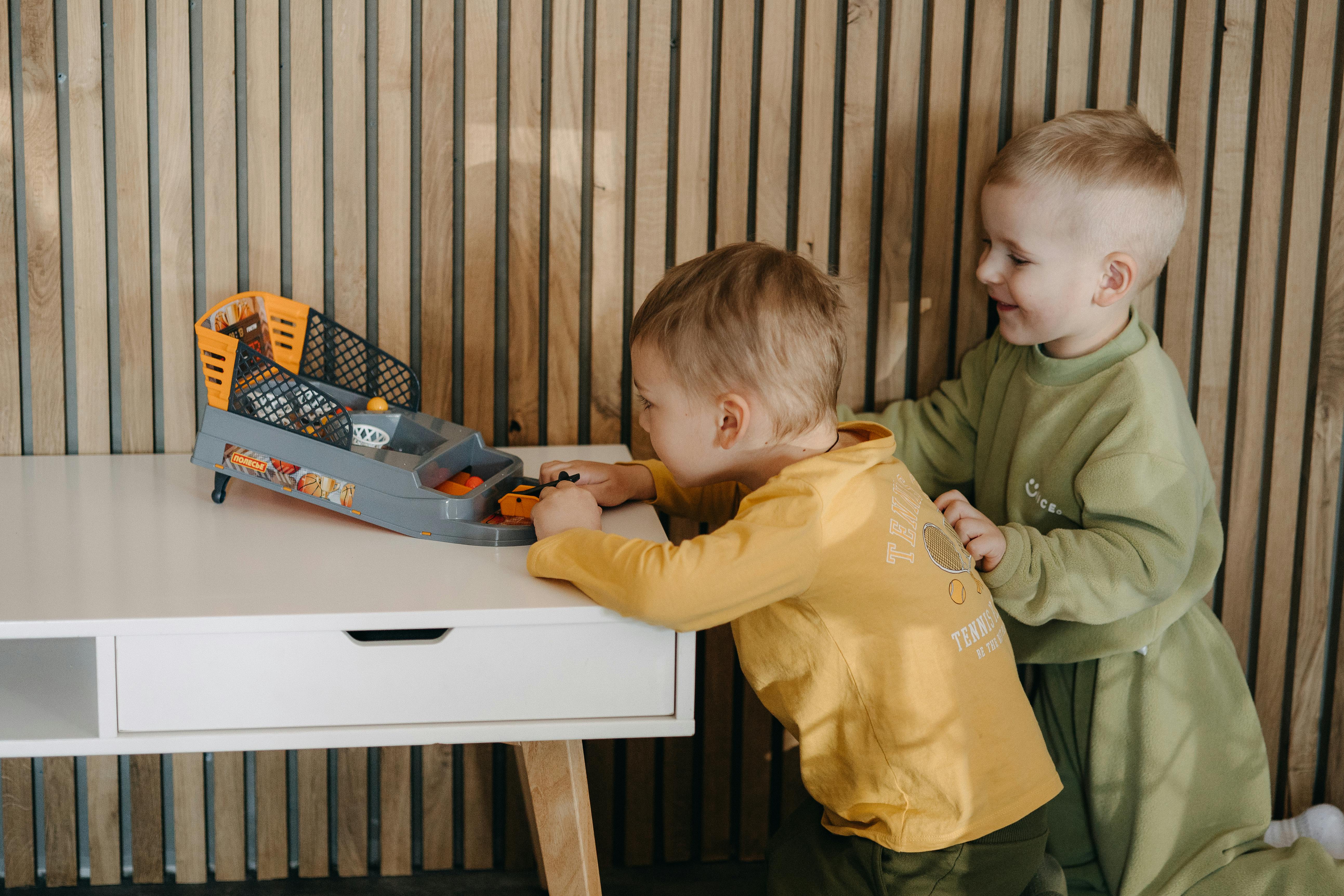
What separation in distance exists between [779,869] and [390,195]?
101 cm

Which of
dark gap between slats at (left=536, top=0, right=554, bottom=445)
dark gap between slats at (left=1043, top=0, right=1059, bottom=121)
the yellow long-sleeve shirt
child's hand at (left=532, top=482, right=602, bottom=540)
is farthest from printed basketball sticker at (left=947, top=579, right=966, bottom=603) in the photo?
dark gap between slats at (left=1043, top=0, right=1059, bottom=121)

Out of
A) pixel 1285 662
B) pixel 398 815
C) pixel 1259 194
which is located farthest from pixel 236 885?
pixel 1259 194

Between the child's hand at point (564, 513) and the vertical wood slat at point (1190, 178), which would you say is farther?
the vertical wood slat at point (1190, 178)

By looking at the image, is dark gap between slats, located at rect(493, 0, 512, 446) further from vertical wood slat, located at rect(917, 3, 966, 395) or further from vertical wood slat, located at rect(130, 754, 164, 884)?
vertical wood slat, located at rect(130, 754, 164, 884)

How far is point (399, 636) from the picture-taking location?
1.17 meters

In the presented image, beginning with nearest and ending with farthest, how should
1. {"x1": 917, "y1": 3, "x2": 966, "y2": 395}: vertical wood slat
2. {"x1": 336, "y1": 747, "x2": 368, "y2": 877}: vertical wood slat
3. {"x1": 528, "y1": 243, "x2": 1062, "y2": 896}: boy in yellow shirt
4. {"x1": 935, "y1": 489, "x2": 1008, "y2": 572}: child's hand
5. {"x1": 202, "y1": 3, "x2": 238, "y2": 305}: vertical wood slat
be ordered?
{"x1": 528, "y1": 243, "x2": 1062, "y2": 896}: boy in yellow shirt
{"x1": 935, "y1": 489, "x2": 1008, "y2": 572}: child's hand
{"x1": 202, "y1": 3, "x2": 238, "y2": 305}: vertical wood slat
{"x1": 917, "y1": 3, "x2": 966, "y2": 395}: vertical wood slat
{"x1": 336, "y1": 747, "x2": 368, "y2": 877}: vertical wood slat

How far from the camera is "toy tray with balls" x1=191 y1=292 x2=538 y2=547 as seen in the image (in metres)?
1.11

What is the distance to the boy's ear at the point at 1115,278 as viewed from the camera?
4.27ft

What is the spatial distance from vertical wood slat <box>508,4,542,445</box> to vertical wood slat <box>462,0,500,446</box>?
2 centimetres

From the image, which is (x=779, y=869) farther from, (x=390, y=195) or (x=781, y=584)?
(x=390, y=195)

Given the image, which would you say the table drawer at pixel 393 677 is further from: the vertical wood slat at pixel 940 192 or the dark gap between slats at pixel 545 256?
the vertical wood slat at pixel 940 192

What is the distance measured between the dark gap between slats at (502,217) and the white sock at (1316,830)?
129 cm

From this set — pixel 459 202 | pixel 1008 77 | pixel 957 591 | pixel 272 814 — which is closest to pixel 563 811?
pixel 957 591

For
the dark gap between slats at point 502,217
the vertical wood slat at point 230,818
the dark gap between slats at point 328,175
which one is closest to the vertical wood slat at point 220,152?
the dark gap between slats at point 328,175
